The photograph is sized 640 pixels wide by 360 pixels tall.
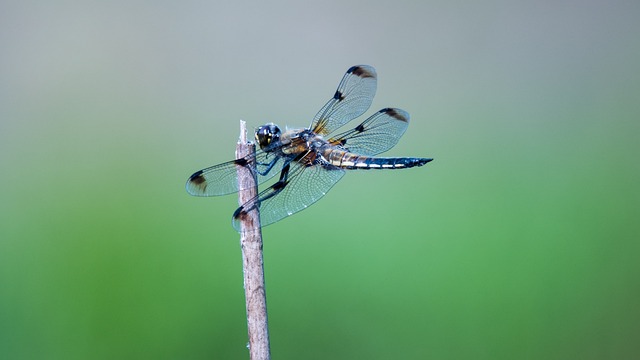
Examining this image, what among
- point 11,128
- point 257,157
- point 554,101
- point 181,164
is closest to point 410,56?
point 554,101

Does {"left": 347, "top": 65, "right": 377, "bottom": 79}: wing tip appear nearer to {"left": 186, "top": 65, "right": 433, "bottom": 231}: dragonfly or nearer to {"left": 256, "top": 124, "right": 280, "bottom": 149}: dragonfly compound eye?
{"left": 186, "top": 65, "right": 433, "bottom": 231}: dragonfly

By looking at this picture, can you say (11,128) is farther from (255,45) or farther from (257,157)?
(257,157)

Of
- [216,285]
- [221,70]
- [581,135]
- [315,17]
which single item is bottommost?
[216,285]

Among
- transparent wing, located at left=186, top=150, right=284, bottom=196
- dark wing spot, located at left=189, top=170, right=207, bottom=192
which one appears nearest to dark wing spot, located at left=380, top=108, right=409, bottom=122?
transparent wing, located at left=186, top=150, right=284, bottom=196

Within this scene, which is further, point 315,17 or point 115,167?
point 315,17

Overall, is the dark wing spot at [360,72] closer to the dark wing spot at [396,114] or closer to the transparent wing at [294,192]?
the dark wing spot at [396,114]

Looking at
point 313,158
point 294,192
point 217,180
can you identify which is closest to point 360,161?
point 313,158
